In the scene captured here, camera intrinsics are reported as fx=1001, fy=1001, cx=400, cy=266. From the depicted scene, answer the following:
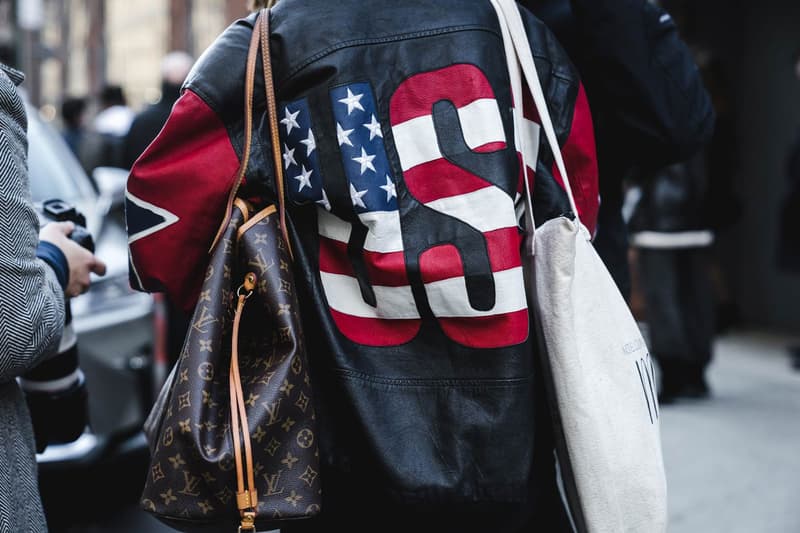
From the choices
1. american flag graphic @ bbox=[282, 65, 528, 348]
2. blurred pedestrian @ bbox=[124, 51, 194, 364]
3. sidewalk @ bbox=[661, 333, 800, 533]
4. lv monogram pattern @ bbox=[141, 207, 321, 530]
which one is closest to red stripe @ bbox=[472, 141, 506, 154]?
american flag graphic @ bbox=[282, 65, 528, 348]

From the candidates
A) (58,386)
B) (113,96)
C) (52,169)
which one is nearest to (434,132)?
(58,386)

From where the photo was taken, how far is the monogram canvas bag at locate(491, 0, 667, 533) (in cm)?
170

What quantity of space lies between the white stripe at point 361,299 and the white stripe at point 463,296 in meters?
0.04

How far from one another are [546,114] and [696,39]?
7617mm

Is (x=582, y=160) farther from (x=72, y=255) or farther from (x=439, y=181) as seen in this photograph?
(x=72, y=255)

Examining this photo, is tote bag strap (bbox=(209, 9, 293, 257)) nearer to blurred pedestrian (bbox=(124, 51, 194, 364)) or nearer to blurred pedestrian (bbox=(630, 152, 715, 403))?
blurred pedestrian (bbox=(124, 51, 194, 364))

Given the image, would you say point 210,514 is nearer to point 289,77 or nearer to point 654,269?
point 289,77

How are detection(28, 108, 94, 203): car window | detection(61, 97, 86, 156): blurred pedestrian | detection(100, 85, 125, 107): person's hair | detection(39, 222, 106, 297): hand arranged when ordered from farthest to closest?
1. detection(61, 97, 86, 156): blurred pedestrian
2. detection(100, 85, 125, 107): person's hair
3. detection(28, 108, 94, 203): car window
4. detection(39, 222, 106, 297): hand

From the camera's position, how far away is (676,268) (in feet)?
20.2

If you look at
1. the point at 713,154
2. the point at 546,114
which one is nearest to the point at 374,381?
the point at 546,114

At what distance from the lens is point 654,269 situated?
20.3 ft

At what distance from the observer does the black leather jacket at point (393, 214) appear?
5.40 ft

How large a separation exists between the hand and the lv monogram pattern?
476 millimetres

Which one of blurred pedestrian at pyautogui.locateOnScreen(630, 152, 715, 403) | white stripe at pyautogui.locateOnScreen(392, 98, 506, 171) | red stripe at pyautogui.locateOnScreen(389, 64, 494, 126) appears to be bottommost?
blurred pedestrian at pyautogui.locateOnScreen(630, 152, 715, 403)
